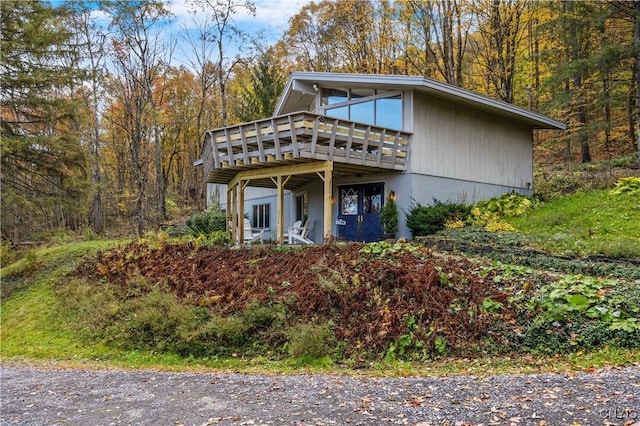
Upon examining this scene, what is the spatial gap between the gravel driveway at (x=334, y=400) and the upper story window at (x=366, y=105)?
989 cm

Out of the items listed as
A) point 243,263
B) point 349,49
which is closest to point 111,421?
point 243,263

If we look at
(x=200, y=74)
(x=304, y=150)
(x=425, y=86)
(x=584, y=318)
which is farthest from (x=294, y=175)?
(x=200, y=74)

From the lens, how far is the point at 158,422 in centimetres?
448

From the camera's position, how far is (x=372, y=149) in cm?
1310

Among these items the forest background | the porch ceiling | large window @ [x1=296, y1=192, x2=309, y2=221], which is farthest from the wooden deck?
the forest background

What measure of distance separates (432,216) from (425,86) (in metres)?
3.78

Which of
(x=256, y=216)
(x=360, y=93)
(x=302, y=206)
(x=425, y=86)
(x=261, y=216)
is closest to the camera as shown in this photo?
(x=425, y=86)

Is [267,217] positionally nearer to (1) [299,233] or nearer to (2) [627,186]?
(1) [299,233]

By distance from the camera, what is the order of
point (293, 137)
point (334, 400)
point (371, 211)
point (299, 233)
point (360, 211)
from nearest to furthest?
point (334, 400) → point (293, 137) → point (371, 211) → point (360, 211) → point (299, 233)

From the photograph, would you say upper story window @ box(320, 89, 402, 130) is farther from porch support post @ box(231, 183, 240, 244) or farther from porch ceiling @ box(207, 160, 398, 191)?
porch support post @ box(231, 183, 240, 244)

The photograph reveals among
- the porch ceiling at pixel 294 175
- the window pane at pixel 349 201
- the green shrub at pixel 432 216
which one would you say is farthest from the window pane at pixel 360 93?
the green shrub at pixel 432 216

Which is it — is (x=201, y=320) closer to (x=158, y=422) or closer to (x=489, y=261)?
(x=158, y=422)

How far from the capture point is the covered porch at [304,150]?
1172 cm

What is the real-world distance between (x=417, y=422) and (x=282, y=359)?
3467 millimetres
